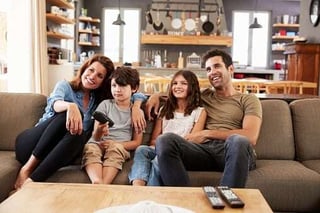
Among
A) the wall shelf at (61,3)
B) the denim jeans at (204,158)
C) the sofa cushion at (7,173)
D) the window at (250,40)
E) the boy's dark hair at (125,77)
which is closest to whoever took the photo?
the denim jeans at (204,158)

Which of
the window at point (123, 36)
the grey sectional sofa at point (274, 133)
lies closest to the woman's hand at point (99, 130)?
the grey sectional sofa at point (274, 133)

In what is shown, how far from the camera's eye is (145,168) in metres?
2.36

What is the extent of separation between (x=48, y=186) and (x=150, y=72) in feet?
21.6

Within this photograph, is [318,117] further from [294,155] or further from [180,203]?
[180,203]

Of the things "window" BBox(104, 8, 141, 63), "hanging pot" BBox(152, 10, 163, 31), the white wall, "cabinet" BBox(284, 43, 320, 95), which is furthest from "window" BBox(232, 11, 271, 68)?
the white wall

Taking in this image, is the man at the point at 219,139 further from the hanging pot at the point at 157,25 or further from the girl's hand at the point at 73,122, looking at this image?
the hanging pot at the point at 157,25

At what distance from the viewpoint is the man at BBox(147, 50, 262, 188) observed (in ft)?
7.13

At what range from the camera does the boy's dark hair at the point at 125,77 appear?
104 inches

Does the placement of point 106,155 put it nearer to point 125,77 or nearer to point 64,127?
point 64,127

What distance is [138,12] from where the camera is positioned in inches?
441

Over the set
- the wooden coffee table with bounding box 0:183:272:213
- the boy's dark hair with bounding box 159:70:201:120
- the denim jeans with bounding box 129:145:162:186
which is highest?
the boy's dark hair with bounding box 159:70:201:120

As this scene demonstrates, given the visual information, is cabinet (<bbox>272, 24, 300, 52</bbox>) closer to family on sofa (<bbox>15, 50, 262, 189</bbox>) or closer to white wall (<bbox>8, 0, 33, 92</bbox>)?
white wall (<bbox>8, 0, 33, 92</bbox>)

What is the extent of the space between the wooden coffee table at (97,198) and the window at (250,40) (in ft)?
32.2

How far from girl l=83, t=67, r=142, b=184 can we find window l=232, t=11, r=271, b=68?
8.83 m
